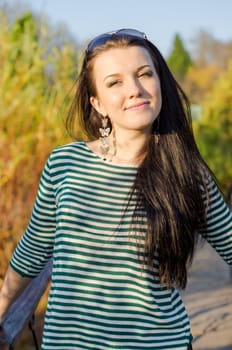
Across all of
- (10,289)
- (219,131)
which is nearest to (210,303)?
(10,289)

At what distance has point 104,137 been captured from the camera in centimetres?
190

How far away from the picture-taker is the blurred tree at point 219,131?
1173cm

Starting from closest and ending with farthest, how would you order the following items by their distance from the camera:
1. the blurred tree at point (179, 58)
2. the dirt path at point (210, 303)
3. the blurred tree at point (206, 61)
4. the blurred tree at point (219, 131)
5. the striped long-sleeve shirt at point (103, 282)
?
the striped long-sleeve shirt at point (103, 282) → the dirt path at point (210, 303) → the blurred tree at point (219, 131) → the blurred tree at point (206, 61) → the blurred tree at point (179, 58)

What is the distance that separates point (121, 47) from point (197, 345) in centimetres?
264

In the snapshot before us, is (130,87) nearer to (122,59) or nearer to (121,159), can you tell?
(122,59)

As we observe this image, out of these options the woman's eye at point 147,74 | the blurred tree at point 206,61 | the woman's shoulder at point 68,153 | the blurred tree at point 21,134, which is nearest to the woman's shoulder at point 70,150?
the woman's shoulder at point 68,153

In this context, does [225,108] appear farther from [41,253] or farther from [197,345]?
[41,253]

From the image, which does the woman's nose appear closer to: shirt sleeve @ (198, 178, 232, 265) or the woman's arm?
shirt sleeve @ (198, 178, 232, 265)

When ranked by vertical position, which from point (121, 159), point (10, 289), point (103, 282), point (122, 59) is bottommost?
point (10, 289)

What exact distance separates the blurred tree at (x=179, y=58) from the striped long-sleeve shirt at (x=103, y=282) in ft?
153

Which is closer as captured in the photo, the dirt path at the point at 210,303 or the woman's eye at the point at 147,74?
the woman's eye at the point at 147,74

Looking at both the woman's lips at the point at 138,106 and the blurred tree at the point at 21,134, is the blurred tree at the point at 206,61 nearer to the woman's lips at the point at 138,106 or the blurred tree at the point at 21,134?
the blurred tree at the point at 21,134

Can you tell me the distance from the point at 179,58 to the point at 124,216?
48.3m

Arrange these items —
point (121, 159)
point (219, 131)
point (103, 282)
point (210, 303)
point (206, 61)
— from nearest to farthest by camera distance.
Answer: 1. point (103, 282)
2. point (121, 159)
3. point (210, 303)
4. point (219, 131)
5. point (206, 61)
